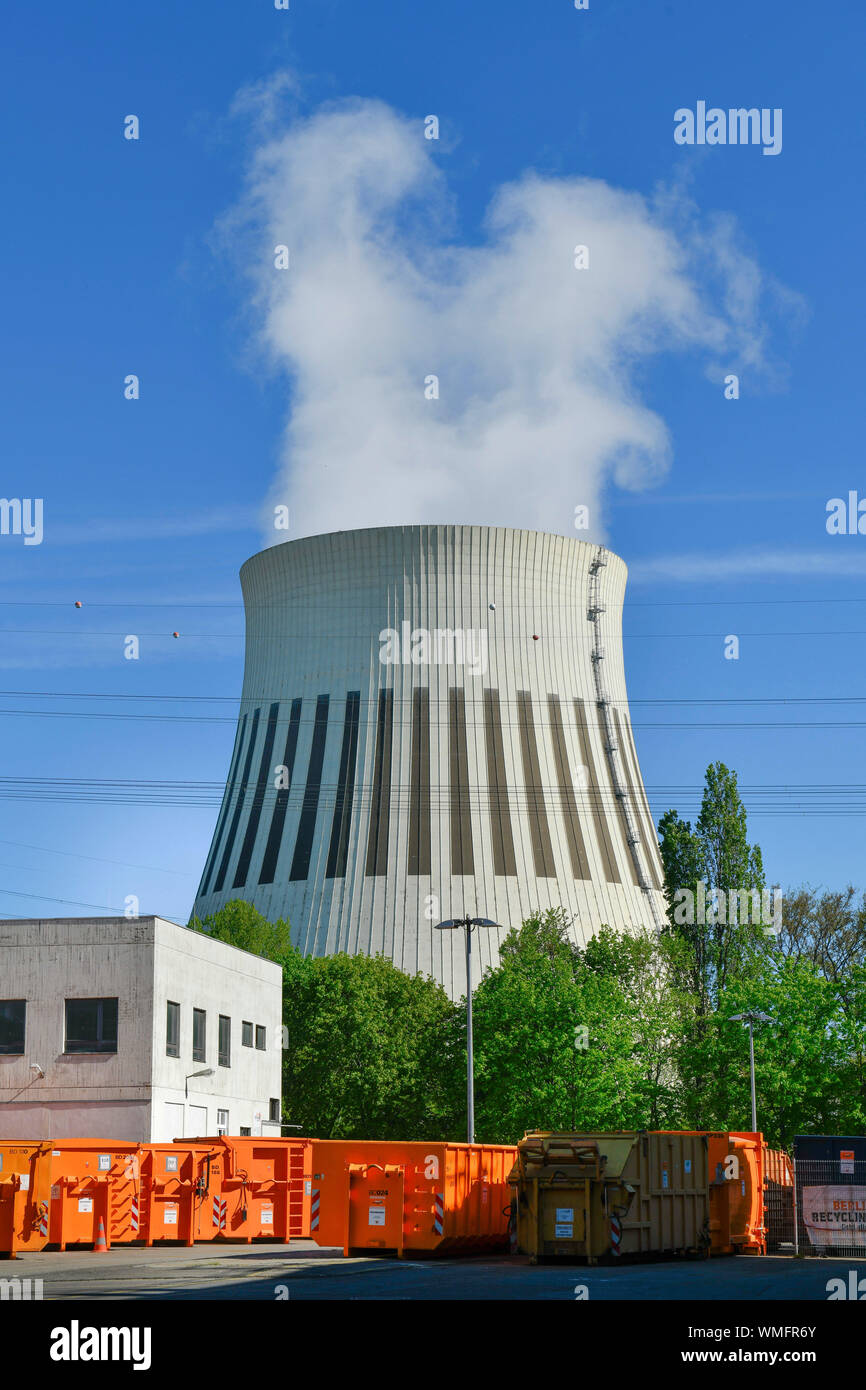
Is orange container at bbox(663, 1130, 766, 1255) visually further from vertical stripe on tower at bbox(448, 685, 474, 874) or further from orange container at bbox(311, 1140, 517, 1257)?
vertical stripe on tower at bbox(448, 685, 474, 874)

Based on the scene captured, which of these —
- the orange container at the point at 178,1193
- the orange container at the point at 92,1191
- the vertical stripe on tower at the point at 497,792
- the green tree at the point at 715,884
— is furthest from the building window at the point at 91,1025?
the green tree at the point at 715,884

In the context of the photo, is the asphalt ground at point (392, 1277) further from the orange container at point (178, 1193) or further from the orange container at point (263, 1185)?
the orange container at point (263, 1185)

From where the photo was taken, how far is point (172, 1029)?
4012 centimetres

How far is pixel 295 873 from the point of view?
5862 cm

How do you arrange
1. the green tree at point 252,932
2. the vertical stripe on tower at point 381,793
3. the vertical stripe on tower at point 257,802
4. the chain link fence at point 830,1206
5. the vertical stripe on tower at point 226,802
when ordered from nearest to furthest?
the chain link fence at point 830,1206 → the vertical stripe on tower at point 381,793 → the green tree at point 252,932 → the vertical stripe on tower at point 257,802 → the vertical stripe on tower at point 226,802

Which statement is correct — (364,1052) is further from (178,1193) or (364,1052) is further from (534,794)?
(178,1193)

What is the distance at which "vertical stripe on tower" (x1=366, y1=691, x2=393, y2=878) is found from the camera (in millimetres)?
56969

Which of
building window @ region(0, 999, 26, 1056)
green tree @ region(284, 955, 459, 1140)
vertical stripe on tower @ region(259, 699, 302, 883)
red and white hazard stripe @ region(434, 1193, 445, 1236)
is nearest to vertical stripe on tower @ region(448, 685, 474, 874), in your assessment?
green tree @ region(284, 955, 459, 1140)

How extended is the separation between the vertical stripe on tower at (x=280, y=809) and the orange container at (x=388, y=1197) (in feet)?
101

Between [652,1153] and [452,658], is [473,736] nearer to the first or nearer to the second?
[452,658]

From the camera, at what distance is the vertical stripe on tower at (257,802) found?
59.0m

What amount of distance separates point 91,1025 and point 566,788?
75.2ft

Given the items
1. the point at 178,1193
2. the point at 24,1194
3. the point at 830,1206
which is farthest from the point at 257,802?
the point at 830,1206
